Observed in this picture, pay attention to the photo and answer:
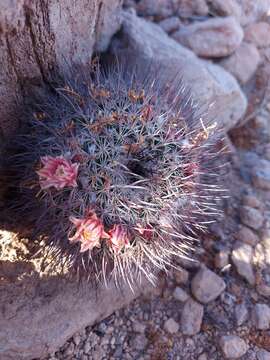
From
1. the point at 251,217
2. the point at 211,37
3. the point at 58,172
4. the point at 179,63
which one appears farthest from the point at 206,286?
the point at 211,37

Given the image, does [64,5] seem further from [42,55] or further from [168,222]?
[168,222]

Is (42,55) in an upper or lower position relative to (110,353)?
upper

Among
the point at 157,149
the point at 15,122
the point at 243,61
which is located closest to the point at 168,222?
the point at 157,149

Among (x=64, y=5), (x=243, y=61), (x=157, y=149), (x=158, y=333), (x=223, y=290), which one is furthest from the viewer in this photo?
(x=243, y=61)

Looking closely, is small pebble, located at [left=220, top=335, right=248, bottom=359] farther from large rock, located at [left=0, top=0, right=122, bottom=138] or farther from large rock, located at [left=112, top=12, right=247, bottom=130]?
large rock, located at [left=0, top=0, right=122, bottom=138]

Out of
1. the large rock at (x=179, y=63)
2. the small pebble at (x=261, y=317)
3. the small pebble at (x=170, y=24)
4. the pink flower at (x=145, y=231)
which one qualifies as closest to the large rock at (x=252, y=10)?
the small pebble at (x=170, y=24)

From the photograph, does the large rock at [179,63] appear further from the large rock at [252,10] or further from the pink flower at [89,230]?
the pink flower at [89,230]

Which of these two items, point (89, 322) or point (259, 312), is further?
point (259, 312)
